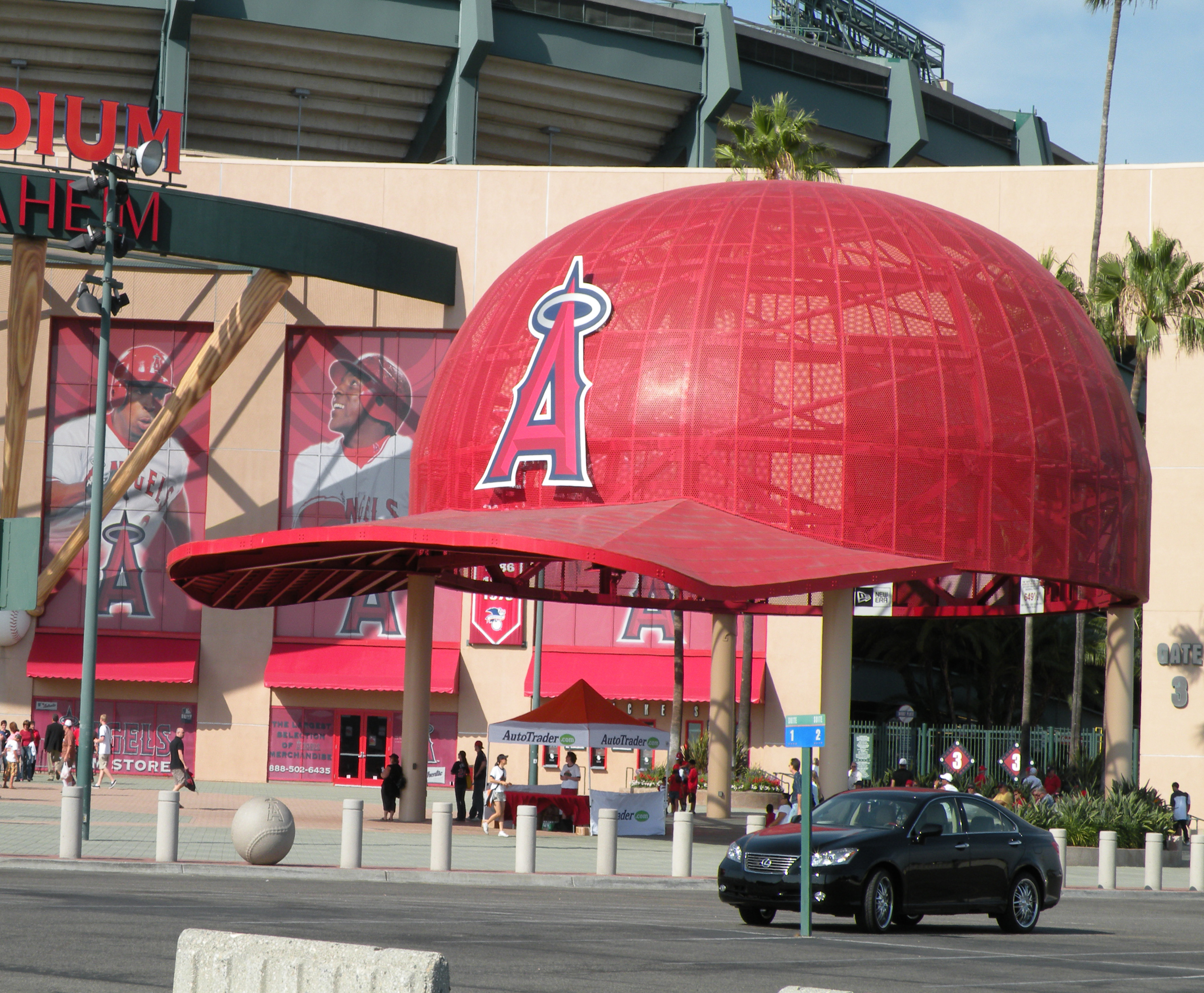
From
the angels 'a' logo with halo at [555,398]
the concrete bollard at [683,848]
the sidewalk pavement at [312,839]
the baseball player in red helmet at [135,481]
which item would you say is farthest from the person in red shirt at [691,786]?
the baseball player in red helmet at [135,481]

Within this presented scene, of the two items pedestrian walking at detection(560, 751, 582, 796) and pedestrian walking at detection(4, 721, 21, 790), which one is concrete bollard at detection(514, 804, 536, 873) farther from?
pedestrian walking at detection(4, 721, 21, 790)

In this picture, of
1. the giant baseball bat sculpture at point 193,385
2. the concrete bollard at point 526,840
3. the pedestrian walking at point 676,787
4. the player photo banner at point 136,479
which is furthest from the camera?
the player photo banner at point 136,479

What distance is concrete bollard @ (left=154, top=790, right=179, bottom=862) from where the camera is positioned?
816 inches

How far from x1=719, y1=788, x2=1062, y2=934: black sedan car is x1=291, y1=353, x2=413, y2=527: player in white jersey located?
3110 centimetres

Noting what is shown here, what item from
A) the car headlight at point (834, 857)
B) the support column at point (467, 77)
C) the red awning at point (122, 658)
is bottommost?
the car headlight at point (834, 857)

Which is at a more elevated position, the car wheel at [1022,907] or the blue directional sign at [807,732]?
the blue directional sign at [807,732]

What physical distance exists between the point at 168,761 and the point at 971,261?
2925 cm

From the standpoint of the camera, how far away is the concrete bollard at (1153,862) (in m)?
25.2

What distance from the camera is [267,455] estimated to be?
155ft

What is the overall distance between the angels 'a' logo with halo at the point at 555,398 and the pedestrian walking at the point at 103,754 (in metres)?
17.8

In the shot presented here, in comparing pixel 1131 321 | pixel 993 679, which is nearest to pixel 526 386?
pixel 1131 321

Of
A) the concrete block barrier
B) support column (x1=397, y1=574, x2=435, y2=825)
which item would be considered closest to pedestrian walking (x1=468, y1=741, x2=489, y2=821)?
support column (x1=397, y1=574, x2=435, y2=825)

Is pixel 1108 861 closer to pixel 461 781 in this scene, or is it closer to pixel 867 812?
pixel 867 812

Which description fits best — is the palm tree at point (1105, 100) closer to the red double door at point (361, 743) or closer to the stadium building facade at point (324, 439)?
the stadium building facade at point (324, 439)
